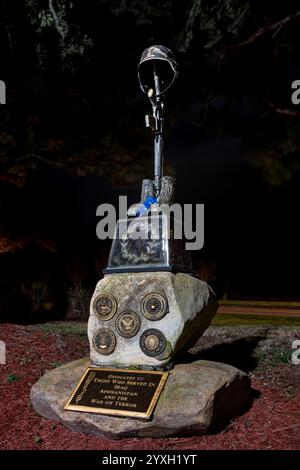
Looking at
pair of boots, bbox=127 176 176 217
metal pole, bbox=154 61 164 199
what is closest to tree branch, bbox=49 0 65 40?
metal pole, bbox=154 61 164 199

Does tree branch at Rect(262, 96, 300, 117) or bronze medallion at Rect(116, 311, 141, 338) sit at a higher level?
tree branch at Rect(262, 96, 300, 117)

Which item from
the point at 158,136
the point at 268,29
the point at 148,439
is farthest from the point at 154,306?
the point at 268,29

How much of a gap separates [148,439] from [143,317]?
44.9 inches

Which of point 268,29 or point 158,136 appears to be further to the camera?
point 268,29

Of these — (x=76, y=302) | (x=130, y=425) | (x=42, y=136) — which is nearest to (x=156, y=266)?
(x=130, y=425)

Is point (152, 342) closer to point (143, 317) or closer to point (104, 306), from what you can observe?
point (143, 317)

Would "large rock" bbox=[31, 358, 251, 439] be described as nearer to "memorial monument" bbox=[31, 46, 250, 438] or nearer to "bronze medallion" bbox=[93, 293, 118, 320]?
"memorial monument" bbox=[31, 46, 250, 438]

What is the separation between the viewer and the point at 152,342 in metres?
4.56

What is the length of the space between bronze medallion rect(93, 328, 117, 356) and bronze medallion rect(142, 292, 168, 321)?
447mm

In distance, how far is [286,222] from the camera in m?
21.5

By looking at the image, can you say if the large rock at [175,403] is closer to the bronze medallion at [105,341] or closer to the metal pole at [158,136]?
the bronze medallion at [105,341]

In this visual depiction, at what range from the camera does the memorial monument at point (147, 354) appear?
13.2ft

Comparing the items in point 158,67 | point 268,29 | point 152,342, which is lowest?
point 152,342

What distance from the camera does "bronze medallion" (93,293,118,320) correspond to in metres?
4.75
